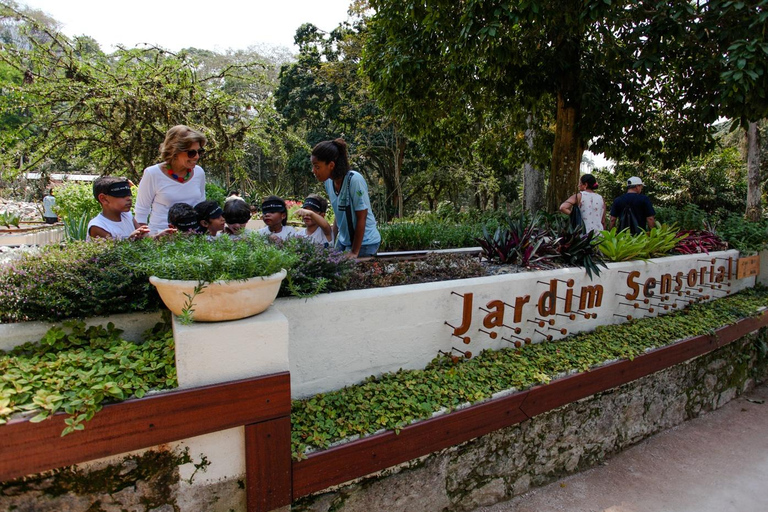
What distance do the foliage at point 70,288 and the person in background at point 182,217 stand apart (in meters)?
0.80

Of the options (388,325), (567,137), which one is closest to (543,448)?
(388,325)

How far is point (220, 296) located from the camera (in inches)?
73.4

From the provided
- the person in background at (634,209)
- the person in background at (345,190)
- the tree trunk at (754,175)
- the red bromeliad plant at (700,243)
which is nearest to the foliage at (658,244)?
the red bromeliad plant at (700,243)

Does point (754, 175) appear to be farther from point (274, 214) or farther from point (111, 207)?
point (111, 207)

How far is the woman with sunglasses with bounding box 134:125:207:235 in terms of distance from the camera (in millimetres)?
3086

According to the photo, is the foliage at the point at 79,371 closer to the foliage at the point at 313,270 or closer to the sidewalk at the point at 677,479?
the foliage at the point at 313,270

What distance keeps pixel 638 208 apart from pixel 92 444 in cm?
669

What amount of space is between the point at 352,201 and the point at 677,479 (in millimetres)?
3273

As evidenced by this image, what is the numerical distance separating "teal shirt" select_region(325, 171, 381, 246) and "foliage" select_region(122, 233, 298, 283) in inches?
43.7

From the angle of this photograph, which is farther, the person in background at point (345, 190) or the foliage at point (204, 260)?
the person in background at point (345, 190)

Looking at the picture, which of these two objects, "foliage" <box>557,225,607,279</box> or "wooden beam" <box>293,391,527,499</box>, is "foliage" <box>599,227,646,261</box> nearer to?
"foliage" <box>557,225,607,279</box>

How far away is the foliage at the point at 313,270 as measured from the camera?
2.40 meters

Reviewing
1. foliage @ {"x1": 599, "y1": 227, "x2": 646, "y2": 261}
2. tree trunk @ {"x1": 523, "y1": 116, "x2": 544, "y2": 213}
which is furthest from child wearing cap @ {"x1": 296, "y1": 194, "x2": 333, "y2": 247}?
tree trunk @ {"x1": 523, "y1": 116, "x2": 544, "y2": 213}

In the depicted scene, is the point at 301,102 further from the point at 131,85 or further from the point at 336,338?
the point at 336,338
